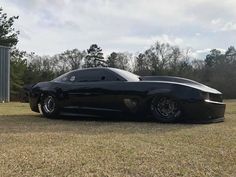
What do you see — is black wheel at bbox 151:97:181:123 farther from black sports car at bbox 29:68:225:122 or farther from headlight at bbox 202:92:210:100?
headlight at bbox 202:92:210:100

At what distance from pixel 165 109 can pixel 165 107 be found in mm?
42

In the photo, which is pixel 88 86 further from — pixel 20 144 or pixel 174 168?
pixel 174 168

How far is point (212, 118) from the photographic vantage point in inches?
365

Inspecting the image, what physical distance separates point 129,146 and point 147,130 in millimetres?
1774

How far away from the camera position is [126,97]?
9.39m

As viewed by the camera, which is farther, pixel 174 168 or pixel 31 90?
pixel 31 90

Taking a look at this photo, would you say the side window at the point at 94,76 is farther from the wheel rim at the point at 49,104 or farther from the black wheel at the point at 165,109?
the black wheel at the point at 165,109

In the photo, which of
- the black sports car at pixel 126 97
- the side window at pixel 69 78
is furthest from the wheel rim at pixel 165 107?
the side window at pixel 69 78

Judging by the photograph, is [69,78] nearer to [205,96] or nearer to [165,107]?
[165,107]

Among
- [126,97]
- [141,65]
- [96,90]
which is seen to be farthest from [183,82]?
[141,65]

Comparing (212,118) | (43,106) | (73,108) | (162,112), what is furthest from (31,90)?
(212,118)

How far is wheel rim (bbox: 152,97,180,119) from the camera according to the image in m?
9.13

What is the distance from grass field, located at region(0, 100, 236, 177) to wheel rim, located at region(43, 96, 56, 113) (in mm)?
A: 1879

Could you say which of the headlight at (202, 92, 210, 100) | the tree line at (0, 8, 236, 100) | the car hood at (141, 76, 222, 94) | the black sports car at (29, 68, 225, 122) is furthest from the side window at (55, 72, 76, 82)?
the tree line at (0, 8, 236, 100)
